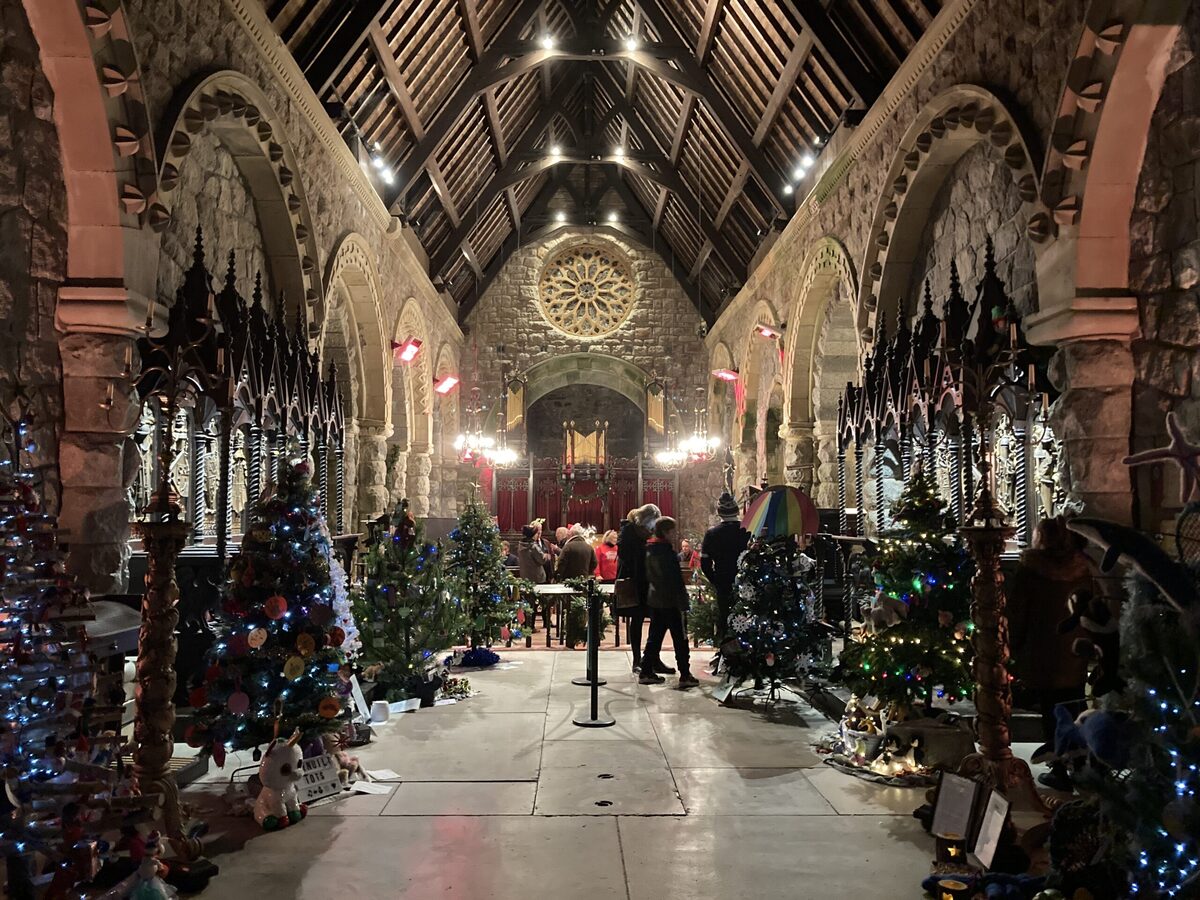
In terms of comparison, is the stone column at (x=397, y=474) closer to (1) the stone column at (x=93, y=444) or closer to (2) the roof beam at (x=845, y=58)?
(2) the roof beam at (x=845, y=58)

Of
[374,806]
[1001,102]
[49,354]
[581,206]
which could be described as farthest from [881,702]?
[581,206]

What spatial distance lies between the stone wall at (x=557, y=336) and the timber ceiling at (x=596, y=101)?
388 mm

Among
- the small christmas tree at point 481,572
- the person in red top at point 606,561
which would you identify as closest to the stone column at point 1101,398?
the small christmas tree at point 481,572

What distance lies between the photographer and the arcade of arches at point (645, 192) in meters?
4.69

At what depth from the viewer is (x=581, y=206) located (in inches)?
724

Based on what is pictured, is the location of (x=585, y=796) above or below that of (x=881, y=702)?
below

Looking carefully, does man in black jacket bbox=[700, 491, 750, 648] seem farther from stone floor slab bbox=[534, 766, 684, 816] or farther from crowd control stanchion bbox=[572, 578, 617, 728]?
stone floor slab bbox=[534, 766, 684, 816]

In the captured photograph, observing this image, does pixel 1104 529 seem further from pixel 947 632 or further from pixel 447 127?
pixel 447 127

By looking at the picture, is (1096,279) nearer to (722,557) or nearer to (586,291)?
(722,557)

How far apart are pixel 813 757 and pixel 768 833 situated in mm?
1242

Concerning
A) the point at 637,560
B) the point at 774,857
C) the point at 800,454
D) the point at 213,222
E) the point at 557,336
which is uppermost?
the point at 557,336

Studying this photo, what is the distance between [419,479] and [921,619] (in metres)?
10.4

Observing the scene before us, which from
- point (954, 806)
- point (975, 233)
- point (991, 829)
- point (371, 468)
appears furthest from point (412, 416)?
point (991, 829)

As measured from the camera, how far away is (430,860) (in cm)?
328
